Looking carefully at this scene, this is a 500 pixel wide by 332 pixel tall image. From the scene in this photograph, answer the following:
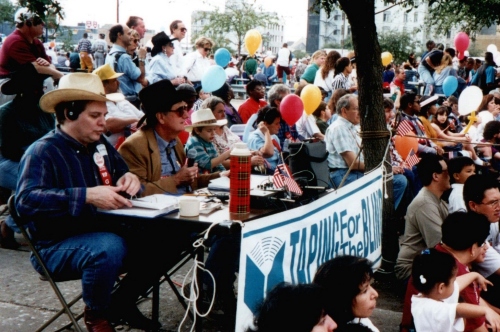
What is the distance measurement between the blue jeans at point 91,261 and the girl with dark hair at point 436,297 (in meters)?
1.66

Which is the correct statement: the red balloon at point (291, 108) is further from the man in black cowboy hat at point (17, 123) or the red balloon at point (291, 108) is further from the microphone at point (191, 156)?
the man in black cowboy hat at point (17, 123)

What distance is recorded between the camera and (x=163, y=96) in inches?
170

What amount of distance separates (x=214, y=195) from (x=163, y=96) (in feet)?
2.83

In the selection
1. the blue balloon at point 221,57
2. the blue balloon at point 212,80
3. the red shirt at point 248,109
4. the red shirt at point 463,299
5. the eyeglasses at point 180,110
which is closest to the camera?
the red shirt at point 463,299

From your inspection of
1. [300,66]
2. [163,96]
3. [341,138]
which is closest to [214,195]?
[163,96]

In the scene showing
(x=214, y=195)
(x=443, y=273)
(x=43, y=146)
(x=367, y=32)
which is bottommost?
(x=443, y=273)

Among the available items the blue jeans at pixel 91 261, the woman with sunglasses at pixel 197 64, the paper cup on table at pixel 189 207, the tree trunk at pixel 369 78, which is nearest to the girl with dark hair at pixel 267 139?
the tree trunk at pixel 369 78

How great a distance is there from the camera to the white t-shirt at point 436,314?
3.54m

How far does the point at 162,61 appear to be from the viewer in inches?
367

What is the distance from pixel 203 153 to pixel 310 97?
307 centimetres

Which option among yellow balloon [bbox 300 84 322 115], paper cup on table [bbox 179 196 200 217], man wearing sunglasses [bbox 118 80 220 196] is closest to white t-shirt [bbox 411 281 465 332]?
paper cup on table [bbox 179 196 200 217]

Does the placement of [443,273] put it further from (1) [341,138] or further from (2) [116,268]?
(1) [341,138]

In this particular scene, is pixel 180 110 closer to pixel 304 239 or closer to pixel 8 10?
pixel 304 239

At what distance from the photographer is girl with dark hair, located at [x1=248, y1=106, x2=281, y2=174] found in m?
6.43
